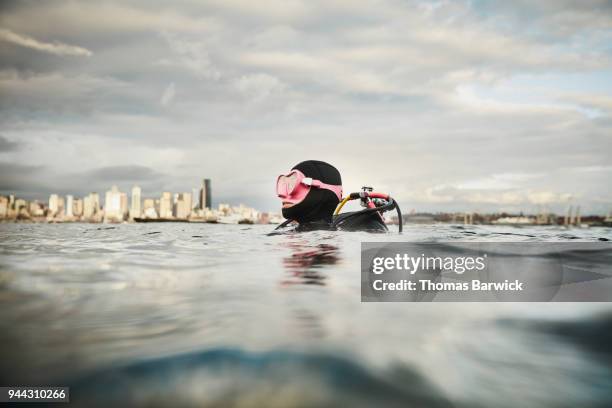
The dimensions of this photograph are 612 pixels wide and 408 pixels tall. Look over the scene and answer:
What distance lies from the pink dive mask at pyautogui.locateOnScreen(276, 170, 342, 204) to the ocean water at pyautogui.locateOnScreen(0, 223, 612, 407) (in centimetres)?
546

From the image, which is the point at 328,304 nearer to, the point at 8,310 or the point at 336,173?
the point at 8,310

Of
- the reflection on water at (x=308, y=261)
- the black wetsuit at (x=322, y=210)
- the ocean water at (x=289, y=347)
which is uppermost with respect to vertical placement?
the black wetsuit at (x=322, y=210)

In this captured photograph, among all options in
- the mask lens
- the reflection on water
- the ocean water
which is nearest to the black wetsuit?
the mask lens

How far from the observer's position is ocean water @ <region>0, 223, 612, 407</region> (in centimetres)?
159

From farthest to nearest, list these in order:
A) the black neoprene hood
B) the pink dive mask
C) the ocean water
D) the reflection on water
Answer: the black neoprene hood, the pink dive mask, the reflection on water, the ocean water

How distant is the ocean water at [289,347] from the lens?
1595 mm

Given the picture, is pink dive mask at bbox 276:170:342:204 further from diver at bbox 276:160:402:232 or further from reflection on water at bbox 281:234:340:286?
reflection on water at bbox 281:234:340:286

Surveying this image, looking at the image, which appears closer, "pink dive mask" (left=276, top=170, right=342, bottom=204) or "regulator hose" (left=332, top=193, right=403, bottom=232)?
"pink dive mask" (left=276, top=170, right=342, bottom=204)

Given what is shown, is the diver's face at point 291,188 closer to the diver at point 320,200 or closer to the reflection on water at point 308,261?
the diver at point 320,200

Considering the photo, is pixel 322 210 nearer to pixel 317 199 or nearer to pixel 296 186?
pixel 317 199

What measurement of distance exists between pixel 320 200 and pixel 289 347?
285 inches

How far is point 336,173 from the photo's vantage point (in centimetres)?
953

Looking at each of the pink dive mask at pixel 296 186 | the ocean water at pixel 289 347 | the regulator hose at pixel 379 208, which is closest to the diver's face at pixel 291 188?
the pink dive mask at pixel 296 186

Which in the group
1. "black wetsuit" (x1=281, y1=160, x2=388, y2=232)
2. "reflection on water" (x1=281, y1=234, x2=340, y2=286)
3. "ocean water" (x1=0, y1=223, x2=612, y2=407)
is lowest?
"ocean water" (x1=0, y1=223, x2=612, y2=407)
